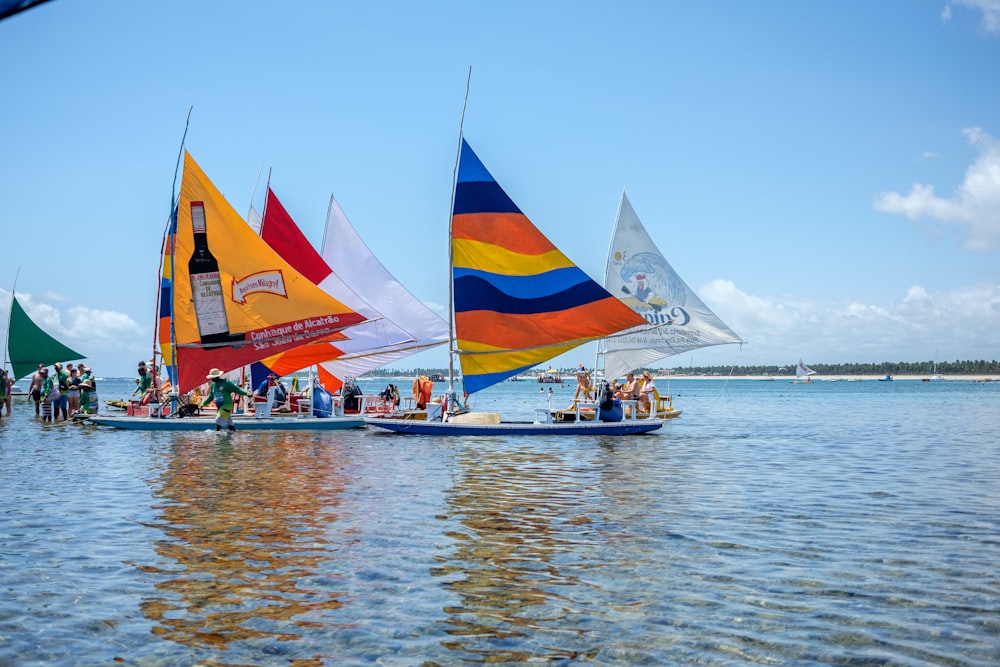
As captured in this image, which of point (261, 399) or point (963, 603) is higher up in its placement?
point (261, 399)

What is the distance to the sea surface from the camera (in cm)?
744

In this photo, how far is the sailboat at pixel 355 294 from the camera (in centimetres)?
3431

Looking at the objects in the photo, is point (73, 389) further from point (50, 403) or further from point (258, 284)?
point (258, 284)

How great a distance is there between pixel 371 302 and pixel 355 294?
2.80m

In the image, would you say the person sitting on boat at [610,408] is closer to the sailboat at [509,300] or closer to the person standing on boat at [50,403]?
the sailboat at [509,300]

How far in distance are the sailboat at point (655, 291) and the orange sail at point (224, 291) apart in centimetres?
1103

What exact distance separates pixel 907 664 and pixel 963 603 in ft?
6.80

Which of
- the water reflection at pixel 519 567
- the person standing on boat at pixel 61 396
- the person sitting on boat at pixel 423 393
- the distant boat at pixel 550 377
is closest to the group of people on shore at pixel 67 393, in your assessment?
the person standing on boat at pixel 61 396

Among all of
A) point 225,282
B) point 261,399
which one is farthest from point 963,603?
point 261,399

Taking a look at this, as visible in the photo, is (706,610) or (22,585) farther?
(22,585)

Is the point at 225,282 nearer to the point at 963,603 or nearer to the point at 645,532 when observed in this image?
the point at 645,532

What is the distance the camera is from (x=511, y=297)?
27562 millimetres

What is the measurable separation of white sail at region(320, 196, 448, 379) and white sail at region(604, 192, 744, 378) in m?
7.15

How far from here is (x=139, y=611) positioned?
8.24 m
